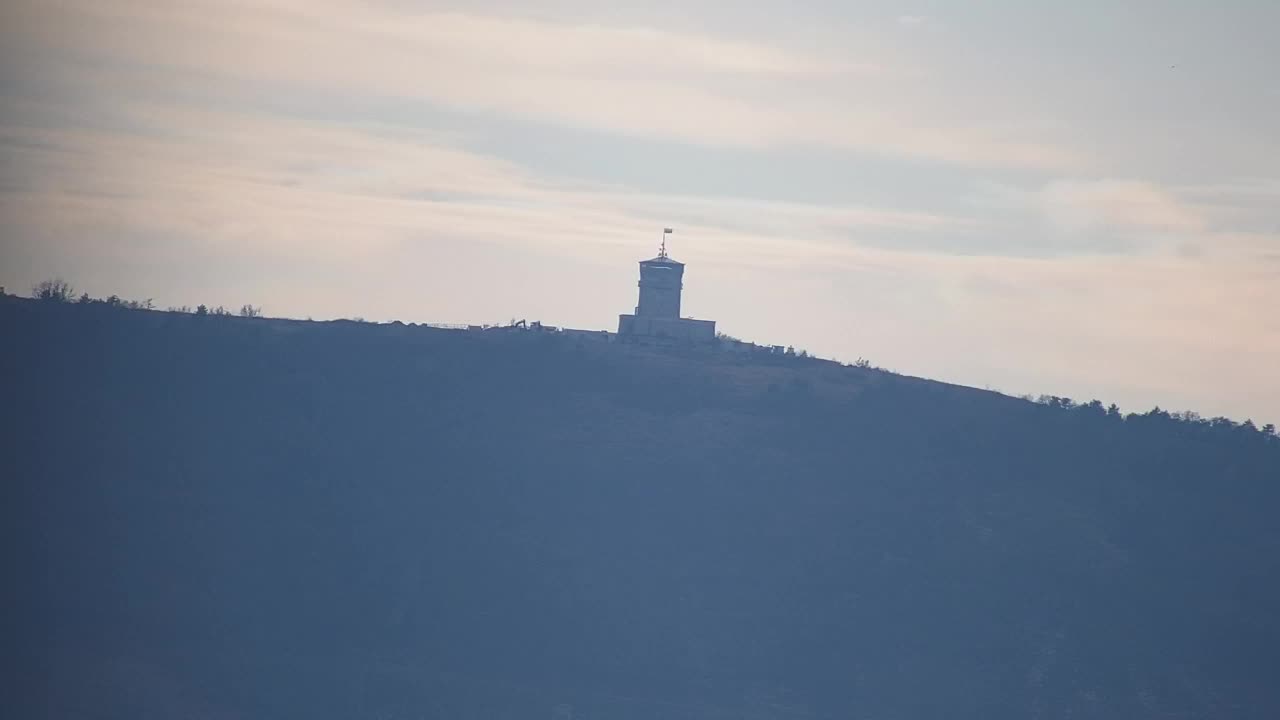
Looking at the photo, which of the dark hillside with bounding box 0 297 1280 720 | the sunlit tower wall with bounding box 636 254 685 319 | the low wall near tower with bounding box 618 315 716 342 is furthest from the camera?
the low wall near tower with bounding box 618 315 716 342

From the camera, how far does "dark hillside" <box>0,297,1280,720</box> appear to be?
107688 millimetres

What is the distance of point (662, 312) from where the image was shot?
129625mm

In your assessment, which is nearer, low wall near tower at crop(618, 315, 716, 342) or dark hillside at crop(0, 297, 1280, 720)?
dark hillside at crop(0, 297, 1280, 720)

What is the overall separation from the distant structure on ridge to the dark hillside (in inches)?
87.9

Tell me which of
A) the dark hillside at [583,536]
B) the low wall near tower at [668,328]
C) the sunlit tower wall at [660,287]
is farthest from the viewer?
the low wall near tower at [668,328]

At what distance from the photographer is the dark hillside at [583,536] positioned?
107688 millimetres

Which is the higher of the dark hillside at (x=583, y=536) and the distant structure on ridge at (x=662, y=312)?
the distant structure on ridge at (x=662, y=312)

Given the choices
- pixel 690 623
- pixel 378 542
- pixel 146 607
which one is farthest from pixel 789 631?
pixel 146 607

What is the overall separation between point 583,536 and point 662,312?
1603cm

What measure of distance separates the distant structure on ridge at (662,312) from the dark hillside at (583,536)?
2232 millimetres

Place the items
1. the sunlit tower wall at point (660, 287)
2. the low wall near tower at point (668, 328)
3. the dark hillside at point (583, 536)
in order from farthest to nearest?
the low wall near tower at point (668, 328), the sunlit tower wall at point (660, 287), the dark hillside at point (583, 536)

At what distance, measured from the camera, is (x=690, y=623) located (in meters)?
113

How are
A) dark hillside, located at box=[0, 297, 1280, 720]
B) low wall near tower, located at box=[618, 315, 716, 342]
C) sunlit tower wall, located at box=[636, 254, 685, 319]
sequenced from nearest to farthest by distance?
1. dark hillside, located at box=[0, 297, 1280, 720]
2. sunlit tower wall, located at box=[636, 254, 685, 319]
3. low wall near tower, located at box=[618, 315, 716, 342]

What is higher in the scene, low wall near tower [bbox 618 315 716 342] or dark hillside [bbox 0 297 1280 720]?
low wall near tower [bbox 618 315 716 342]
